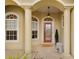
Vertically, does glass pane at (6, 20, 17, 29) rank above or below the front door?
above

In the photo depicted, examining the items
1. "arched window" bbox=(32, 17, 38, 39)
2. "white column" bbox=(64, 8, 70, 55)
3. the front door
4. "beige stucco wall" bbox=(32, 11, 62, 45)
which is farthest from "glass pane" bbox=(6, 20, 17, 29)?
the front door

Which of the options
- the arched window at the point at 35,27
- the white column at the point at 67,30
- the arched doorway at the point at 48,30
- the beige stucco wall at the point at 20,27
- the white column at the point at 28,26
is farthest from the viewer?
the arched doorway at the point at 48,30

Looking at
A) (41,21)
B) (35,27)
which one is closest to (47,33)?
(41,21)

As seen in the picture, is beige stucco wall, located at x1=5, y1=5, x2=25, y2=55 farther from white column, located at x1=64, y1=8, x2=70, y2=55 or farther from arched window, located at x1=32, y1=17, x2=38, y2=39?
arched window, located at x1=32, y1=17, x2=38, y2=39

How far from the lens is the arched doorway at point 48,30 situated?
672 inches

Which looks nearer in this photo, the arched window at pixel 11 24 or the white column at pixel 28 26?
the white column at pixel 28 26

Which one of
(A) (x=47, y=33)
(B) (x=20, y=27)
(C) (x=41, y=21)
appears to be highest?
(C) (x=41, y=21)

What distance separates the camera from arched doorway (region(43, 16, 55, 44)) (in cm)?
1708

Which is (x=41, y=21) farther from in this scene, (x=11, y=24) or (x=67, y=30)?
(x=67, y=30)

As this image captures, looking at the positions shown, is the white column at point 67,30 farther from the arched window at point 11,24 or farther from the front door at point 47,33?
the front door at point 47,33

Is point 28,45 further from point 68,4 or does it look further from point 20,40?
point 68,4

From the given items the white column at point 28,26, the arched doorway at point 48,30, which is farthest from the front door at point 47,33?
the white column at point 28,26

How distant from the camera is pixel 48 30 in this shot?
57.7 feet

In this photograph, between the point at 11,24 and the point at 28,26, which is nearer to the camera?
the point at 28,26
